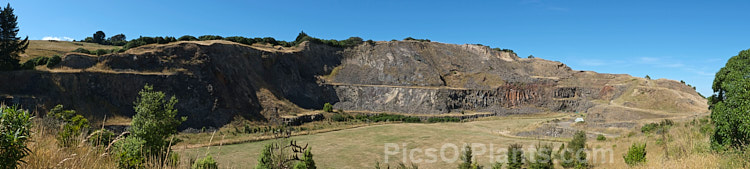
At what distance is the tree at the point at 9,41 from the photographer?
38.9 m

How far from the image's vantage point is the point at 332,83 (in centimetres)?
7638

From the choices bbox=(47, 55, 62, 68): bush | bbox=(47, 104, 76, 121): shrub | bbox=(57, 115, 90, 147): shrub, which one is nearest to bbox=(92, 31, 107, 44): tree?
bbox=(47, 55, 62, 68): bush

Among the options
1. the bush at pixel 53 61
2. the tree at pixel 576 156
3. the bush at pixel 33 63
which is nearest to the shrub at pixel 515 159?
the tree at pixel 576 156

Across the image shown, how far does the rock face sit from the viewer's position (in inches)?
1608

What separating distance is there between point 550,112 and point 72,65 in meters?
83.5

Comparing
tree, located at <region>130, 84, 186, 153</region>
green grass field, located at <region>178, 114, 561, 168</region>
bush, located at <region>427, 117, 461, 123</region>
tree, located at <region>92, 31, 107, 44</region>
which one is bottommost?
green grass field, located at <region>178, 114, 561, 168</region>

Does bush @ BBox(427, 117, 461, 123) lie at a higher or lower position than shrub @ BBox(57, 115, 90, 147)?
lower

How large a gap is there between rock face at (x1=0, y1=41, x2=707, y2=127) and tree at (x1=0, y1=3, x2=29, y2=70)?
344cm

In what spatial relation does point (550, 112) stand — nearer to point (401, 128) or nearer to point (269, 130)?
point (401, 128)

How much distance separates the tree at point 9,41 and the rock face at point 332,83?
3437 millimetres

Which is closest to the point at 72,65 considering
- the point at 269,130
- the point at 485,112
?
the point at 269,130

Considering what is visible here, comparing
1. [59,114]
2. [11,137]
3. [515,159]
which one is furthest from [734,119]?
[59,114]

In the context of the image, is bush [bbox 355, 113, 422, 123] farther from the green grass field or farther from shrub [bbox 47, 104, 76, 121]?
Result: shrub [bbox 47, 104, 76, 121]

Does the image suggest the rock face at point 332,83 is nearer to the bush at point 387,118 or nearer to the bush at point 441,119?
the bush at point 441,119
